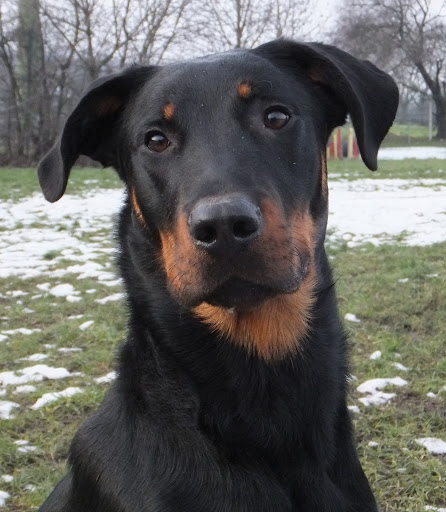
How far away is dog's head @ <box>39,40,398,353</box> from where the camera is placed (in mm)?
2053

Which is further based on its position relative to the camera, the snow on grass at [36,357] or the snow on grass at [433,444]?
the snow on grass at [36,357]

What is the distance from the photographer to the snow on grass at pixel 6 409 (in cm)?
390

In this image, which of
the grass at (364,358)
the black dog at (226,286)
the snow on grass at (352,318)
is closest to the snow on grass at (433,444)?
the grass at (364,358)

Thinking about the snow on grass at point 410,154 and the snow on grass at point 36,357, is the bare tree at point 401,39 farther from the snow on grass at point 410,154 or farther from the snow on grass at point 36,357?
the snow on grass at point 36,357

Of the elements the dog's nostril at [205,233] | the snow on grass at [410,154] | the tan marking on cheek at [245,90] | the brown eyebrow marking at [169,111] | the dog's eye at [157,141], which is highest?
the tan marking on cheek at [245,90]

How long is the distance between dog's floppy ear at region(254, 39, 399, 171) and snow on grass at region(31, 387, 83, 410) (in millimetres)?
2499

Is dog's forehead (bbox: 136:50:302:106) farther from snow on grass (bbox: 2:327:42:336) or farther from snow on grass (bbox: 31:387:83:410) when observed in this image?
snow on grass (bbox: 2:327:42:336)

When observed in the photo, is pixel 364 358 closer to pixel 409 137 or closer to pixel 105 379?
pixel 105 379

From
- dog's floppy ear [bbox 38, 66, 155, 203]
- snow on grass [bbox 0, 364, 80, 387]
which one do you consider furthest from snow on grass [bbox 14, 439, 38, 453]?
dog's floppy ear [bbox 38, 66, 155, 203]

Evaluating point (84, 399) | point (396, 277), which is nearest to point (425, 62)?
point (396, 277)

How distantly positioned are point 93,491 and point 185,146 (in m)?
1.27

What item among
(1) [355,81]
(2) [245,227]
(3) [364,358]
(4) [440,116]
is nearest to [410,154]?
(4) [440,116]

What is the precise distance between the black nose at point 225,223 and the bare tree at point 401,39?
43.6 m

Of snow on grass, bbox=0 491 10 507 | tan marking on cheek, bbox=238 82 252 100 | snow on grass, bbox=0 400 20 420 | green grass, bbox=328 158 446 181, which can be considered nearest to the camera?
tan marking on cheek, bbox=238 82 252 100
